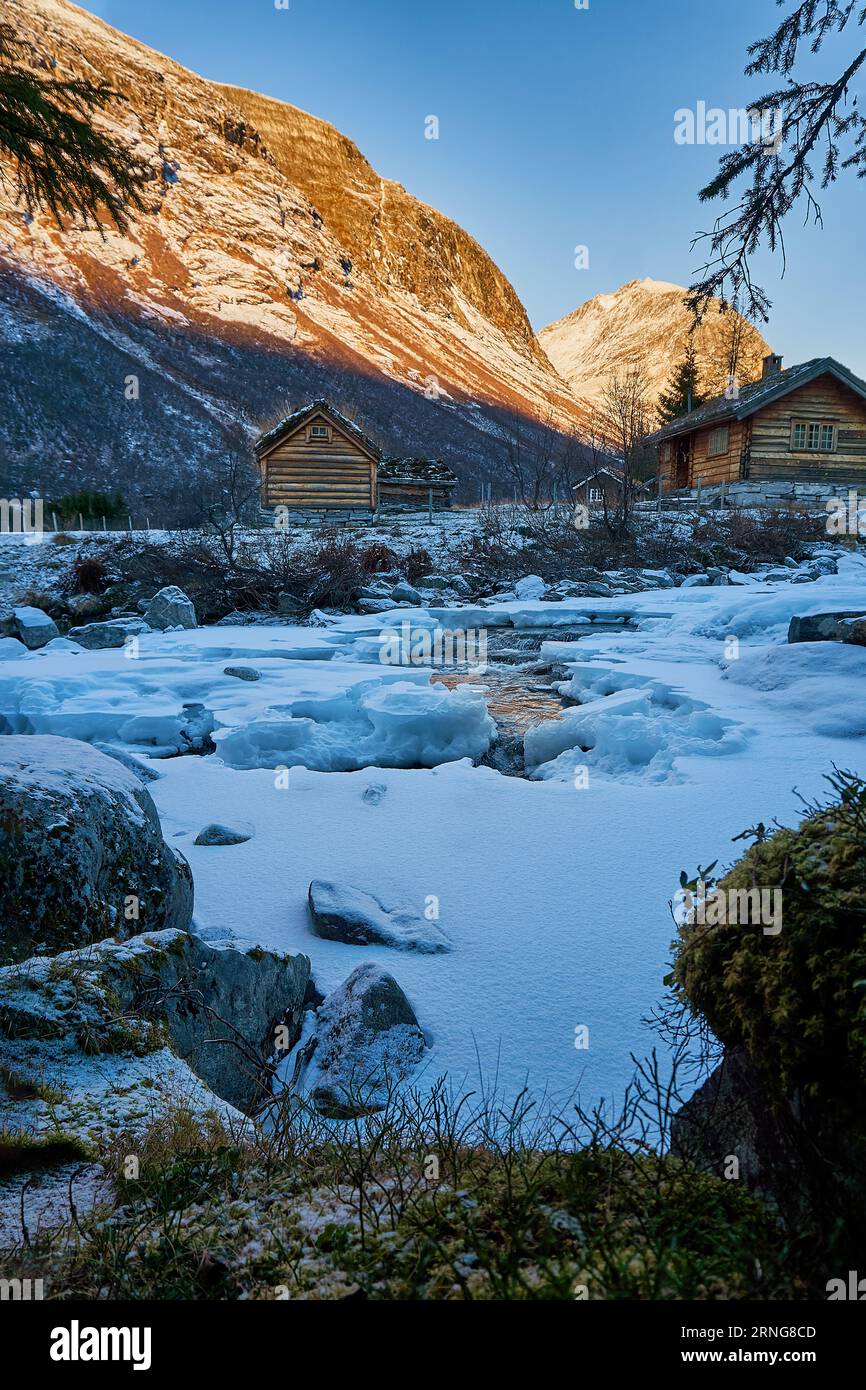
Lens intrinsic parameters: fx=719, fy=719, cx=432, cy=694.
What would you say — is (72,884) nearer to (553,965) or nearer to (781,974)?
(553,965)

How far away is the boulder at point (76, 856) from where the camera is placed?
8.38ft

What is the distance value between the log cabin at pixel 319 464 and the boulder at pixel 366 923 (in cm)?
2443

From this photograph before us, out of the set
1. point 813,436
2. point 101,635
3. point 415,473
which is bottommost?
point 101,635

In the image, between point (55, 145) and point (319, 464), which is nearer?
point (55, 145)

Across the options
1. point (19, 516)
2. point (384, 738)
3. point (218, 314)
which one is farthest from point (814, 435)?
point (218, 314)

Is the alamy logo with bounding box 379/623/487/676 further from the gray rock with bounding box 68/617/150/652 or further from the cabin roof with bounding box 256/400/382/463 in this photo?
the cabin roof with bounding box 256/400/382/463

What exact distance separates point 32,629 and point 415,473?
21.1 metres

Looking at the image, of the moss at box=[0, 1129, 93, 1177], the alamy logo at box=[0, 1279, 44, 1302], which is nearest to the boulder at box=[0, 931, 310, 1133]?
the moss at box=[0, 1129, 93, 1177]

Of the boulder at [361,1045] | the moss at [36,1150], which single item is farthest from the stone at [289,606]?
the moss at [36,1150]

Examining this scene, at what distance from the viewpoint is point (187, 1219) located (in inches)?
55.2

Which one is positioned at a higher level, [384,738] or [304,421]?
[304,421]

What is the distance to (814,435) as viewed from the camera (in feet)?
93.1

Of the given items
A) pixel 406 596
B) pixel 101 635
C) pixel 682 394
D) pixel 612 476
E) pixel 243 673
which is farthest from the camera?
pixel 682 394
